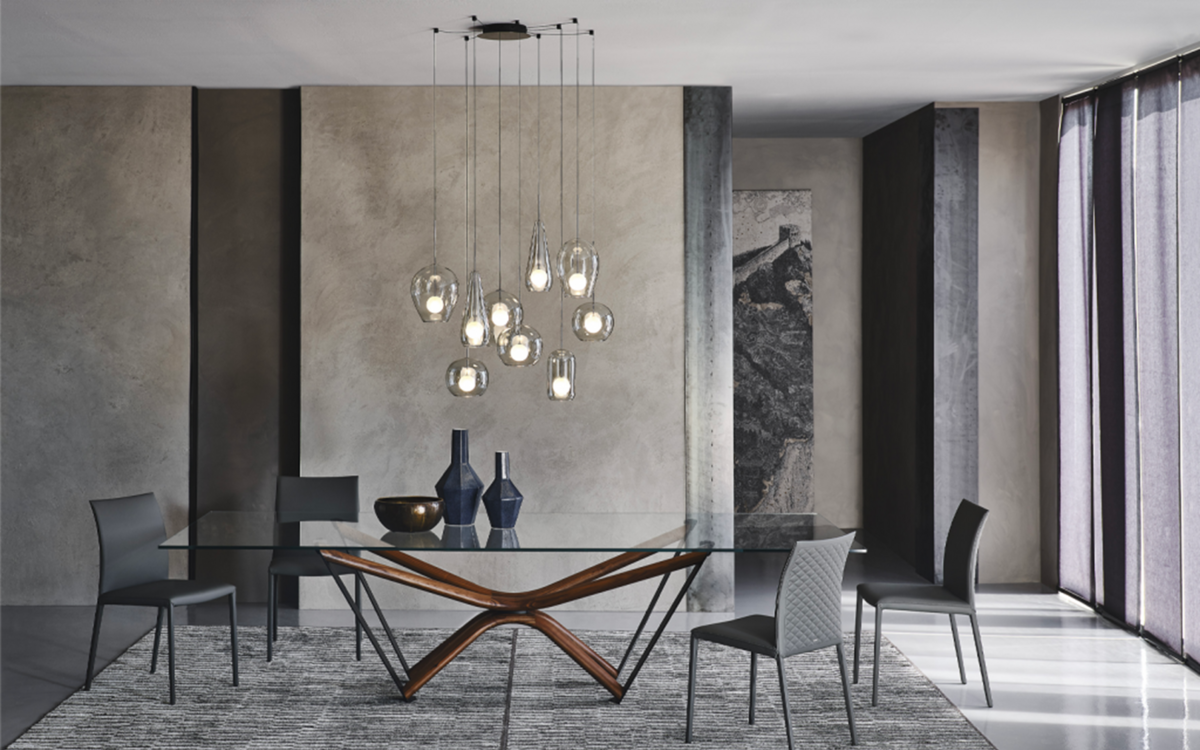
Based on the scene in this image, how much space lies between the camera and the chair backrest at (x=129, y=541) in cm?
412

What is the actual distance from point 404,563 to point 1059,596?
12.5 ft

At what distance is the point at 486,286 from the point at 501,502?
1895 mm

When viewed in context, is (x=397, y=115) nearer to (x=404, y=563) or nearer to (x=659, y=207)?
(x=659, y=207)

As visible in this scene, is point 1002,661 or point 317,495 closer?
point 1002,661

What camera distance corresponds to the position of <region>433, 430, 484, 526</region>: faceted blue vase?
3984mm

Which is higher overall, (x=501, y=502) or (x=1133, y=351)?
(x=1133, y=351)

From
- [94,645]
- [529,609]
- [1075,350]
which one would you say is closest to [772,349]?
[1075,350]

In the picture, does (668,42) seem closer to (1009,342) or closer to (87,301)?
(1009,342)

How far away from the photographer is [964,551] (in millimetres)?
3977

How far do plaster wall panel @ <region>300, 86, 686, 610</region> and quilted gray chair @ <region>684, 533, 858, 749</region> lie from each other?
6.75 feet

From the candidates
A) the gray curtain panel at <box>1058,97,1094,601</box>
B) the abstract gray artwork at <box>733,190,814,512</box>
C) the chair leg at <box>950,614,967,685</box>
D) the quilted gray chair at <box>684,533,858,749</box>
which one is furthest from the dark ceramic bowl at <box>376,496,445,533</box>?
the abstract gray artwork at <box>733,190,814,512</box>

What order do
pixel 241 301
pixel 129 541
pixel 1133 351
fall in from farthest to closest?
pixel 241 301
pixel 1133 351
pixel 129 541

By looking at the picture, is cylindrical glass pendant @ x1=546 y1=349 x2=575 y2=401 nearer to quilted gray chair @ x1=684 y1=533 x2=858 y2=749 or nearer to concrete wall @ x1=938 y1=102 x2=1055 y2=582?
quilted gray chair @ x1=684 y1=533 x2=858 y2=749

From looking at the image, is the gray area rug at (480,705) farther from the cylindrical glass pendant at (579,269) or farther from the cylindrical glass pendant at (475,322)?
the cylindrical glass pendant at (579,269)
